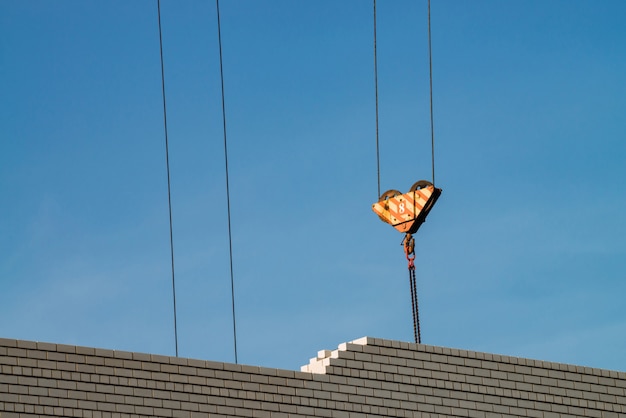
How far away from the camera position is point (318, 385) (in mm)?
25562

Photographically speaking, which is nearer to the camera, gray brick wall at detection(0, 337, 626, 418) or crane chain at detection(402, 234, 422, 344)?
gray brick wall at detection(0, 337, 626, 418)

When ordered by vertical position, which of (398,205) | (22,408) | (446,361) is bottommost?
(22,408)

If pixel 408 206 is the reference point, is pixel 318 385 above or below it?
below

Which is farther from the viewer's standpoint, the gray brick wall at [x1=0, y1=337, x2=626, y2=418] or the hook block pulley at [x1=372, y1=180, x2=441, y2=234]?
the hook block pulley at [x1=372, y1=180, x2=441, y2=234]

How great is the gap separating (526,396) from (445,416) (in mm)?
1808

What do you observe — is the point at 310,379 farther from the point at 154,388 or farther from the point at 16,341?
the point at 16,341

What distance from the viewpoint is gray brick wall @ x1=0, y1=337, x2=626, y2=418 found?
23.2 meters

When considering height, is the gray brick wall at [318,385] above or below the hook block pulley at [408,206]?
below

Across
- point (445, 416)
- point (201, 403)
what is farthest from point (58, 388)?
point (445, 416)

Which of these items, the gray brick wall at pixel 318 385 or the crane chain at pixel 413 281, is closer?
the gray brick wall at pixel 318 385

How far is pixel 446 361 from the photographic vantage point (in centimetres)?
2689

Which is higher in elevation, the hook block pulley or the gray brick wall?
the hook block pulley

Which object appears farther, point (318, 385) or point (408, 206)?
point (408, 206)

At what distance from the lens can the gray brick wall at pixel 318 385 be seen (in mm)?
23203
